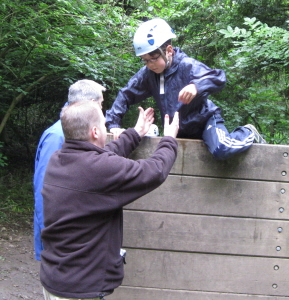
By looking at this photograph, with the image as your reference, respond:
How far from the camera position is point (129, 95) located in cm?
321

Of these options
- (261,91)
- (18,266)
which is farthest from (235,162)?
(261,91)

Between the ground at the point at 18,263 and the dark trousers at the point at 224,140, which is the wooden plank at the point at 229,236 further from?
the ground at the point at 18,263

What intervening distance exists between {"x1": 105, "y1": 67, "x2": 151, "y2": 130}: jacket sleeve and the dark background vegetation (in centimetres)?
218

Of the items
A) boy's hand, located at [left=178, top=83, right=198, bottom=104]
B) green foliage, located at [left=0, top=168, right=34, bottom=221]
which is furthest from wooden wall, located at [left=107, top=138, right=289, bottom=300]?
green foliage, located at [left=0, top=168, right=34, bottom=221]

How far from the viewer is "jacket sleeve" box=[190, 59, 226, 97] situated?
2680mm

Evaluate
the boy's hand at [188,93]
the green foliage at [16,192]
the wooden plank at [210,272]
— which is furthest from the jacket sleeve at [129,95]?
the green foliage at [16,192]

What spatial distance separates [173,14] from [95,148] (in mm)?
4735

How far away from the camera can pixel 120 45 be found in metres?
6.39

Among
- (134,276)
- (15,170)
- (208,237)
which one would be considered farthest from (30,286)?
(15,170)

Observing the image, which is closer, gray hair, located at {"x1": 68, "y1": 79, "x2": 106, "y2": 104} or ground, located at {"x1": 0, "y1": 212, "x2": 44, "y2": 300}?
gray hair, located at {"x1": 68, "y1": 79, "x2": 106, "y2": 104}

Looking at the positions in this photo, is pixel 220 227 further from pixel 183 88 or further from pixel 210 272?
pixel 183 88

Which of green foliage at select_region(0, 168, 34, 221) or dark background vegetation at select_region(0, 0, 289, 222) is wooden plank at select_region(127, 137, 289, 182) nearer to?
dark background vegetation at select_region(0, 0, 289, 222)

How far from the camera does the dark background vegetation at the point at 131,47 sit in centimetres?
564

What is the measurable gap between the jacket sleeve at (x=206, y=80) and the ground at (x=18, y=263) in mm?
3244
